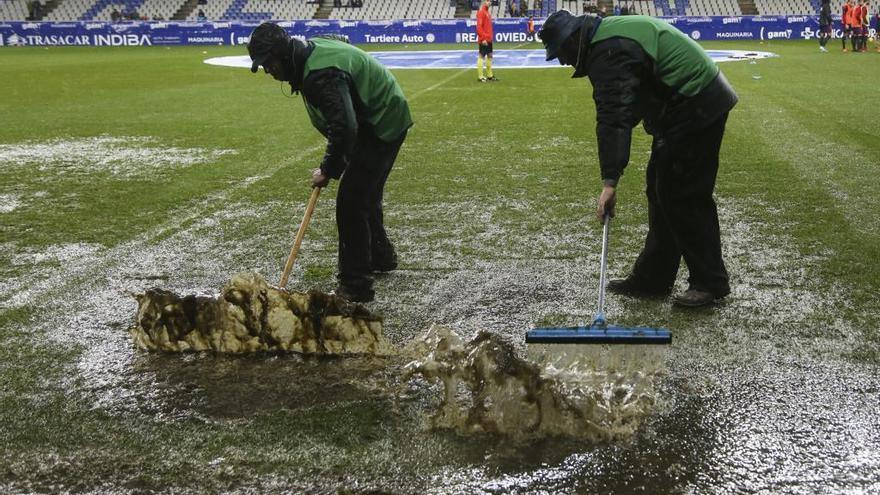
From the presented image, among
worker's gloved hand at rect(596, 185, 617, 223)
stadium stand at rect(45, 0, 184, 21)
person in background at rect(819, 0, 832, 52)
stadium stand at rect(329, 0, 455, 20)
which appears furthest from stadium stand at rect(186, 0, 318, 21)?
worker's gloved hand at rect(596, 185, 617, 223)

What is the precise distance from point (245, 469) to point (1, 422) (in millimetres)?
1259

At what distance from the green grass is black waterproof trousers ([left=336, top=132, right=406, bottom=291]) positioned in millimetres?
337

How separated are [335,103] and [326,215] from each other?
2755 millimetres

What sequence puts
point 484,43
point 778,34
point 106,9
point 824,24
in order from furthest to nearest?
point 106,9
point 778,34
point 824,24
point 484,43

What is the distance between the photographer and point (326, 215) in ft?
24.6

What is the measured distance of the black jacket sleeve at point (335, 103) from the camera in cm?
482

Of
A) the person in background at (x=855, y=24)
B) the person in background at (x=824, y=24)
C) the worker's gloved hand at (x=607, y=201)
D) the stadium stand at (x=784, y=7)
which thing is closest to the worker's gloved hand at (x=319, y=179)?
the worker's gloved hand at (x=607, y=201)

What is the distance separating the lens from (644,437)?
3.49 meters

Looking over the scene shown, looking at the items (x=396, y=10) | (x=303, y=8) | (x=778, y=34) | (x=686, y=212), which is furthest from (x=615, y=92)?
(x=303, y=8)

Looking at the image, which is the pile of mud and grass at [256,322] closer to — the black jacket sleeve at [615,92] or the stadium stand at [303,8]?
the black jacket sleeve at [615,92]

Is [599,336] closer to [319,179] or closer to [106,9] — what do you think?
[319,179]

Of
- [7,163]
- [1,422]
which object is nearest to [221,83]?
[7,163]

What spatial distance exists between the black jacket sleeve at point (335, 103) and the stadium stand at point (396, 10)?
4236cm

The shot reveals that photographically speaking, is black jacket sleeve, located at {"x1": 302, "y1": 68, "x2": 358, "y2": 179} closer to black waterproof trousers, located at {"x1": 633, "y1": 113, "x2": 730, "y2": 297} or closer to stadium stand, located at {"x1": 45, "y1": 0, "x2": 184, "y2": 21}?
black waterproof trousers, located at {"x1": 633, "y1": 113, "x2": 730, "y2": 297}
